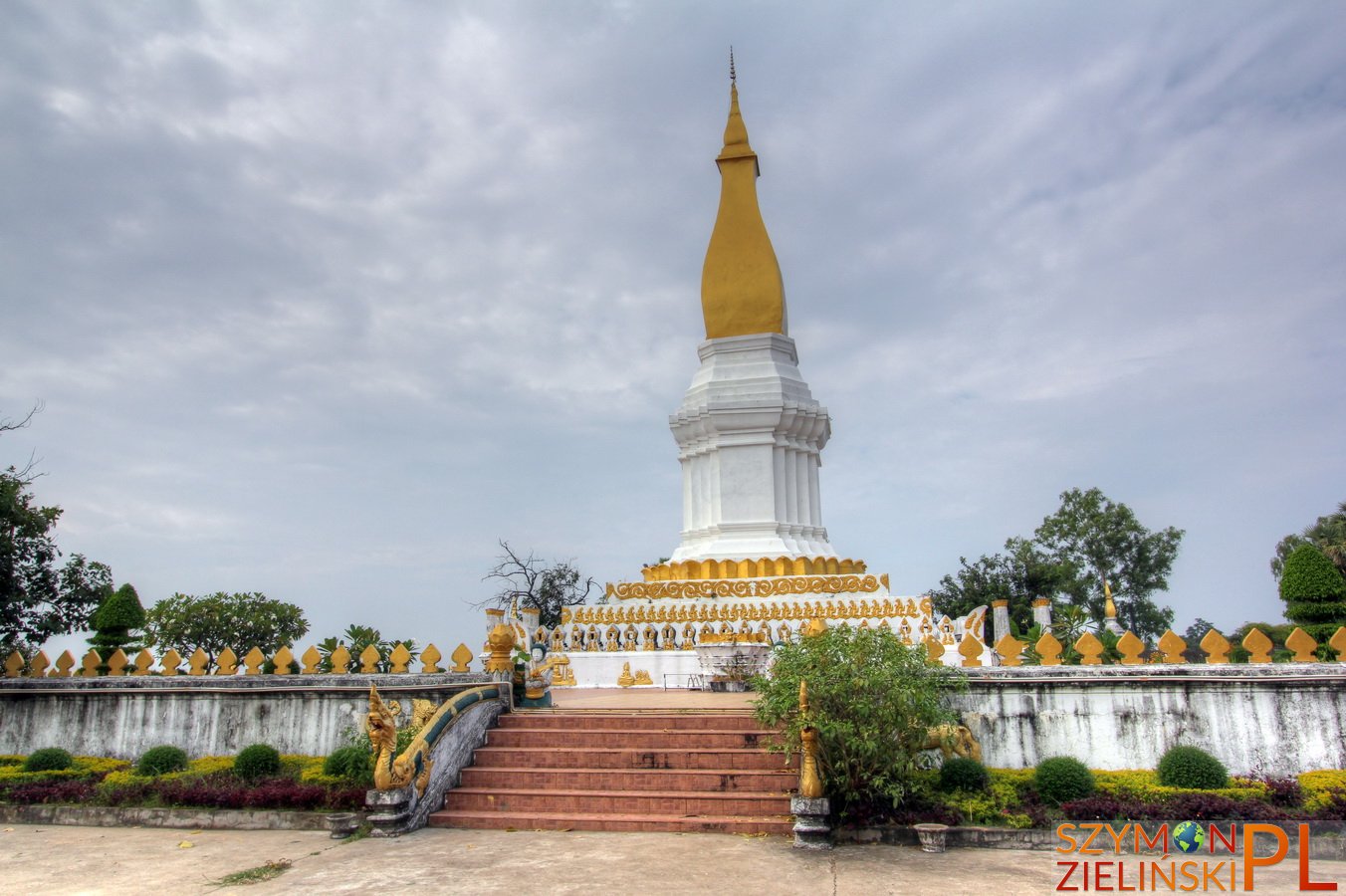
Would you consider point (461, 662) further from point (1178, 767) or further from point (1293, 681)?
point (1293, 681)

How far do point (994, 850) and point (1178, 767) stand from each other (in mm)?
2963

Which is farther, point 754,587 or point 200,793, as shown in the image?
point 754,587

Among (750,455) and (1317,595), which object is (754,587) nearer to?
(750,455)

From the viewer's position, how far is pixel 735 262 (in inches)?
1117

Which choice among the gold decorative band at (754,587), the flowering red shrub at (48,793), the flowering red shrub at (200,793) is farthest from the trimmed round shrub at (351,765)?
the gold decorative band at (754,587)

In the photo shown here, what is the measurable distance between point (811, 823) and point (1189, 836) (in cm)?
411

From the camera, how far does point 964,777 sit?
34.3 ft

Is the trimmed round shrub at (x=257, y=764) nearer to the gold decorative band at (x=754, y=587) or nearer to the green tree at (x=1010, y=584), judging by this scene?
the gold decorative band at (x=754, y=587)

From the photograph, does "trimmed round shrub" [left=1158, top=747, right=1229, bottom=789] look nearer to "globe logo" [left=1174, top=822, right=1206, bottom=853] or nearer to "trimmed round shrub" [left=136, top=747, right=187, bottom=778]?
"globe logo" [left=1174, top=822, right=1206, bottom=853]

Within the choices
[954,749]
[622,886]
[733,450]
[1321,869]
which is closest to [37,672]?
[622,886]

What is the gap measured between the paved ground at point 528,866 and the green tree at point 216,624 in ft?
83.0

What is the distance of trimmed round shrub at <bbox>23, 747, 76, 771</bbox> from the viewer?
13164mm

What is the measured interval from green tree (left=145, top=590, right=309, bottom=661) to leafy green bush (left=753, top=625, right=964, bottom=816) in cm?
2867

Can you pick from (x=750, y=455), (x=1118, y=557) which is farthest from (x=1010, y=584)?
(x=750, y=455)
